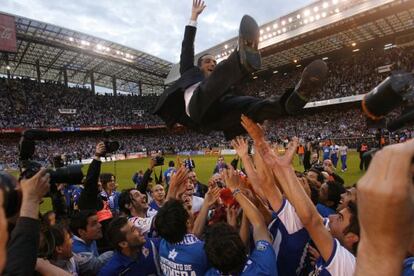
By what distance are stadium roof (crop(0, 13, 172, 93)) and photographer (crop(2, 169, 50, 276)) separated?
33097 millimetres

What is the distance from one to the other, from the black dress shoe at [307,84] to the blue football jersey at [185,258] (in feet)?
4.25

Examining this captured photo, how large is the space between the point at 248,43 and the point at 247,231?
151 centimetres

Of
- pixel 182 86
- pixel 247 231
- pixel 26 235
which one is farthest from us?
pixel 182 86

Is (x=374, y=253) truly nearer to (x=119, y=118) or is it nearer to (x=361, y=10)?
(x=361, y=10)

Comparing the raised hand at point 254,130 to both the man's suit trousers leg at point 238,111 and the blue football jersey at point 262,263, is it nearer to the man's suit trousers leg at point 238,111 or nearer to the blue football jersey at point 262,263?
the man's suit trousers leg at point 238,111

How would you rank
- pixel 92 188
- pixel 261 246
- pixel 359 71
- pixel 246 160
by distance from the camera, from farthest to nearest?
pixel 359 71 → pixel 92 188 → pixel 246 160 → pixel 261 246

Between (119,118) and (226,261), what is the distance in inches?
1838

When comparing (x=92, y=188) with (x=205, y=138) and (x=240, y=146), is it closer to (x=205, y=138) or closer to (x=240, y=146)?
(x=240, y=146)

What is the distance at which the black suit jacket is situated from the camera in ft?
10.8

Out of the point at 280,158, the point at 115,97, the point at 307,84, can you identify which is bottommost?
the point at 280,158

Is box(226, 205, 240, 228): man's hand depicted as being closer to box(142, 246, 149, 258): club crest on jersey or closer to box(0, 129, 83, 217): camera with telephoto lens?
box(142, 246, 149, 258): club crest on jersey

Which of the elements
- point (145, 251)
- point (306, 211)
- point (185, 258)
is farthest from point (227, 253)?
point (145, 251)

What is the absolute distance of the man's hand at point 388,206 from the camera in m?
0.67

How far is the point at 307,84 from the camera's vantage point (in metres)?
2.28
